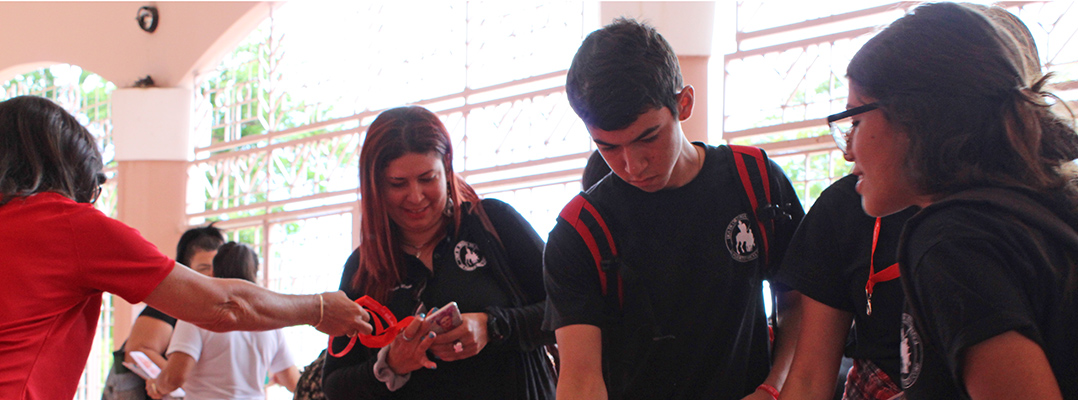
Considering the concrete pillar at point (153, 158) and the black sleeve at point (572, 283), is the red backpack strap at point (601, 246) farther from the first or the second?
the concrete pillar at point (153, 158)

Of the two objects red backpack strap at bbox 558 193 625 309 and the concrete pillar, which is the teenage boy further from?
the concrete pillar

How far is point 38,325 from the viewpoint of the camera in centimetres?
226

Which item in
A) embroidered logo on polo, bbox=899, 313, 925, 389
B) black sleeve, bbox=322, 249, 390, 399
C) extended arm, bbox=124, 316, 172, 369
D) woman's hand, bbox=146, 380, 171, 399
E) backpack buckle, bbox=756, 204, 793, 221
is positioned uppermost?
backpack buckle, bbox=756, 204, 793, 221

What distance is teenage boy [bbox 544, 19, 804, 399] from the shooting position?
74.5 inches

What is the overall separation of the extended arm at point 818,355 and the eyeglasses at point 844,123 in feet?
1.33

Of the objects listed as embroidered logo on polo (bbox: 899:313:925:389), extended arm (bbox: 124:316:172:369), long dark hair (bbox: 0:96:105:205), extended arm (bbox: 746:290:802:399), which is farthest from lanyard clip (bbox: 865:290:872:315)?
extended arm (bbox: 124:316:172:369)

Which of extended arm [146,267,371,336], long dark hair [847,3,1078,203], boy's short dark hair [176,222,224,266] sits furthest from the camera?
boy's short dark hair [176,222,224,266]

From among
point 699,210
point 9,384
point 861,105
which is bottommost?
point 9,384

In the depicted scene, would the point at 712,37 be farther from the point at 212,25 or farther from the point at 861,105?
the point at 212,25

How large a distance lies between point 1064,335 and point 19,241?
2330mm

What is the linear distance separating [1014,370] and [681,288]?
92 centimetres

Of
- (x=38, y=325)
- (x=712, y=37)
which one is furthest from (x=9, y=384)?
(x=712, y=37)

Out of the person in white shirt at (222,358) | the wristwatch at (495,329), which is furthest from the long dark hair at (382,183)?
the person in white shirt at (222,358)

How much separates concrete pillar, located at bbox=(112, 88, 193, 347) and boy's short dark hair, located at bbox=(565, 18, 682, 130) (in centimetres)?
789
